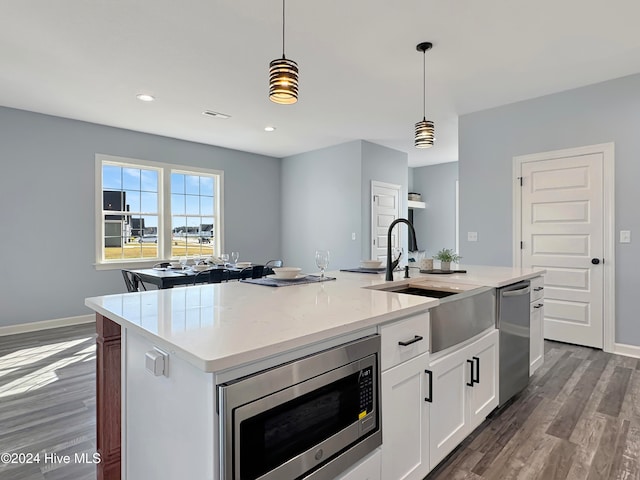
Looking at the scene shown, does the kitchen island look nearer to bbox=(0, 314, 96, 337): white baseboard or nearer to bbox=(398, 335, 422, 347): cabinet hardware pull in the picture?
bbox=(398, 335, 422, 347): cabinet hardware pull

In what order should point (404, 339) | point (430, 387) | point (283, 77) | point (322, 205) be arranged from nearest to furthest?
point (404, 339) → point (430, 387) → point (283, 77) → point (322, 205)

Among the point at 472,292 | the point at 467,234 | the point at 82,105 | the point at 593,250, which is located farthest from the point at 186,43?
the point at 593,250

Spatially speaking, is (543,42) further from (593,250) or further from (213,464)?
(213,464)

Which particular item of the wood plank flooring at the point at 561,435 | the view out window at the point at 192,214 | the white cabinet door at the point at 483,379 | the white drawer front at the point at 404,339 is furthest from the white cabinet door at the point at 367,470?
the view out window at the point at 192,214

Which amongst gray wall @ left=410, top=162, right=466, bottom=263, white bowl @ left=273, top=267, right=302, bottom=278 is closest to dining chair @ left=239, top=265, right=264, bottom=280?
white bowl @ left=273, top=267, right=302, bottom=278

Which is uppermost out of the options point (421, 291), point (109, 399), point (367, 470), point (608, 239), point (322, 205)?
point (322, 205)

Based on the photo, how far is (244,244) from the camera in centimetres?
691

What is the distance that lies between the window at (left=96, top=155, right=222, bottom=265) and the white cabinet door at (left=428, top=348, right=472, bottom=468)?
5.15 m

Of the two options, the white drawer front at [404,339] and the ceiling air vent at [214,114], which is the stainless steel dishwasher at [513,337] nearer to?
the white drawer front at [404,339]

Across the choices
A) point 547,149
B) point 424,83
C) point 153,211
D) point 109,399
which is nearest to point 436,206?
point 547,149

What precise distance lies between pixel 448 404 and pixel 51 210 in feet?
17.5

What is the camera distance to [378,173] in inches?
255

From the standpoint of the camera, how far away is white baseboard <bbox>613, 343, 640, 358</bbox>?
11.7 ft

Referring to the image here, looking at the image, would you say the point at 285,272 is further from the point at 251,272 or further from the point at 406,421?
the point at 251,272
